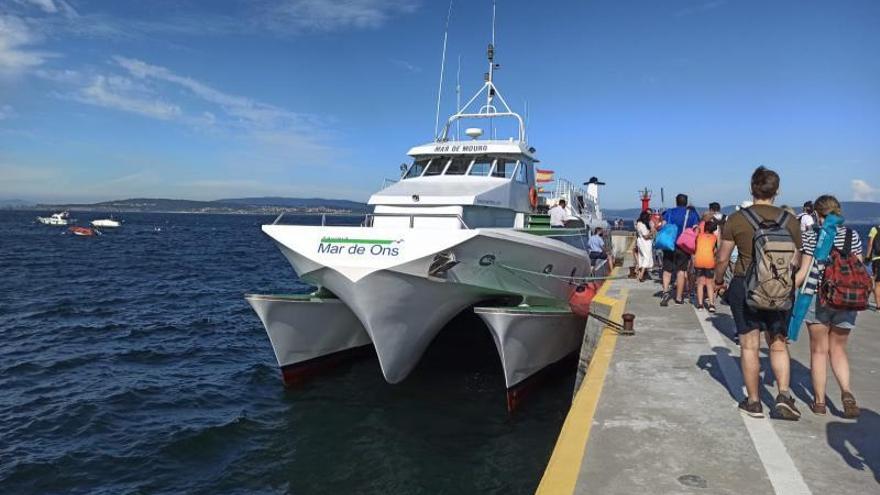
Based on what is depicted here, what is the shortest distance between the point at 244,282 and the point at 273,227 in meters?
16.6

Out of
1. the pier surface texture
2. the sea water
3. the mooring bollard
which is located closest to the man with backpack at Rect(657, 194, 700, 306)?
the mooring bollard

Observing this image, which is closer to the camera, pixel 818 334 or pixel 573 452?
pixel 573 452

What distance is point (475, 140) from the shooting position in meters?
12.6

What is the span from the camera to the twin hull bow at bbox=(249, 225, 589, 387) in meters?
8.12

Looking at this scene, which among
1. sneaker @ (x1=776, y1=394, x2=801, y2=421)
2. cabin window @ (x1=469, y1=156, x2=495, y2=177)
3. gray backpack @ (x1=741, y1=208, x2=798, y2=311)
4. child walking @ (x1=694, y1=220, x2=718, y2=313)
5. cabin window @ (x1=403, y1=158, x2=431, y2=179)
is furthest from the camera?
cabin window @ (x1=403, y1=158, x2=431, y2=179)

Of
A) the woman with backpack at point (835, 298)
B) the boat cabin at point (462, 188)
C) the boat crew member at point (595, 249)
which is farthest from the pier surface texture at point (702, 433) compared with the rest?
the boat crew member at point (595, 249)

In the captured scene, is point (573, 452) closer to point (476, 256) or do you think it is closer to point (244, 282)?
point (476, 256)

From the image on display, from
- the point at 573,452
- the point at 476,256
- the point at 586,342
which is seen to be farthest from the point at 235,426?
the point at 573,452

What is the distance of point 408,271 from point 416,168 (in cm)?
455

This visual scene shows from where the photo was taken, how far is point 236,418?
9203mm

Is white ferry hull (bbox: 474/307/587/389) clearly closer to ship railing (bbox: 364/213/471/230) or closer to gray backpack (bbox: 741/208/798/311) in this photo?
ship railing (bbox: 364/213/471/230)

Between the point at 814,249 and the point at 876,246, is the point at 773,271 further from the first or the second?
the point at 876,246

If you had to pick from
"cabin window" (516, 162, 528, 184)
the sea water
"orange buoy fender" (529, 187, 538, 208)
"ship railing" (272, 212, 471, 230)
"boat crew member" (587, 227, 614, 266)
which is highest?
"cabin window" (516, 162, 528, 184)

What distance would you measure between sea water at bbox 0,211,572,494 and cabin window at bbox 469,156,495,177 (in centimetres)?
366
